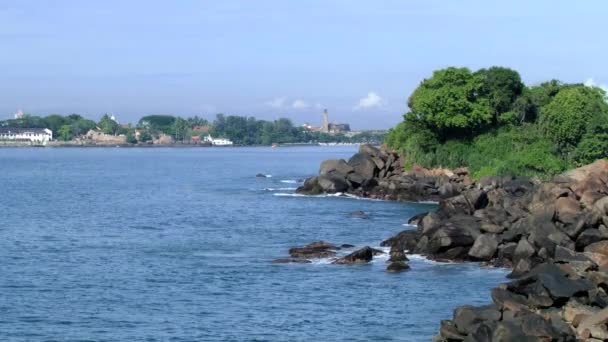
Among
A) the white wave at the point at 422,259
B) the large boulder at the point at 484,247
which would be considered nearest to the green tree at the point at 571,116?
the white wave at the point at 422,259

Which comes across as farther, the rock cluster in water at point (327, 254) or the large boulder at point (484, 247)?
the rock cluster in water at point (327, 254)

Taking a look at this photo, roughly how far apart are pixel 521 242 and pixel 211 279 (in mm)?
14609

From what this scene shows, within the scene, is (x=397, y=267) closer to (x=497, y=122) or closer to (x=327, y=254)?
(x=327, y=254)

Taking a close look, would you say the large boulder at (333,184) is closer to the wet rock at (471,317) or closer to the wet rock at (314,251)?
the wet rock at (314,251)

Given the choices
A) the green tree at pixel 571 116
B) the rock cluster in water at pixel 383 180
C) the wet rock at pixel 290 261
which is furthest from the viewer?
the green tree at pixel 571 116

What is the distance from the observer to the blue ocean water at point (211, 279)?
1496 inches

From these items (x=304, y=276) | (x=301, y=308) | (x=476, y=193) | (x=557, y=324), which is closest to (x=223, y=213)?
(x=476, y=193)

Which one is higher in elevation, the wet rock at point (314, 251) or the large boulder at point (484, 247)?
the large boulder at point (484, 247)

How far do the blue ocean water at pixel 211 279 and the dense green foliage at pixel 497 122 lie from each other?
48.4 ft

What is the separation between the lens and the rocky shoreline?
106 feet

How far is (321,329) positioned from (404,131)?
71.0 metres

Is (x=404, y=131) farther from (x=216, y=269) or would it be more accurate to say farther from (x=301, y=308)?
(x=301, y=308)

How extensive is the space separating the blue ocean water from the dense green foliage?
48.4 ft

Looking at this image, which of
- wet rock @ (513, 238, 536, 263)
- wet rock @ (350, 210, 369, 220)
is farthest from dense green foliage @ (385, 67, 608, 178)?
wet rock @ (513, 238, 536, 263)
